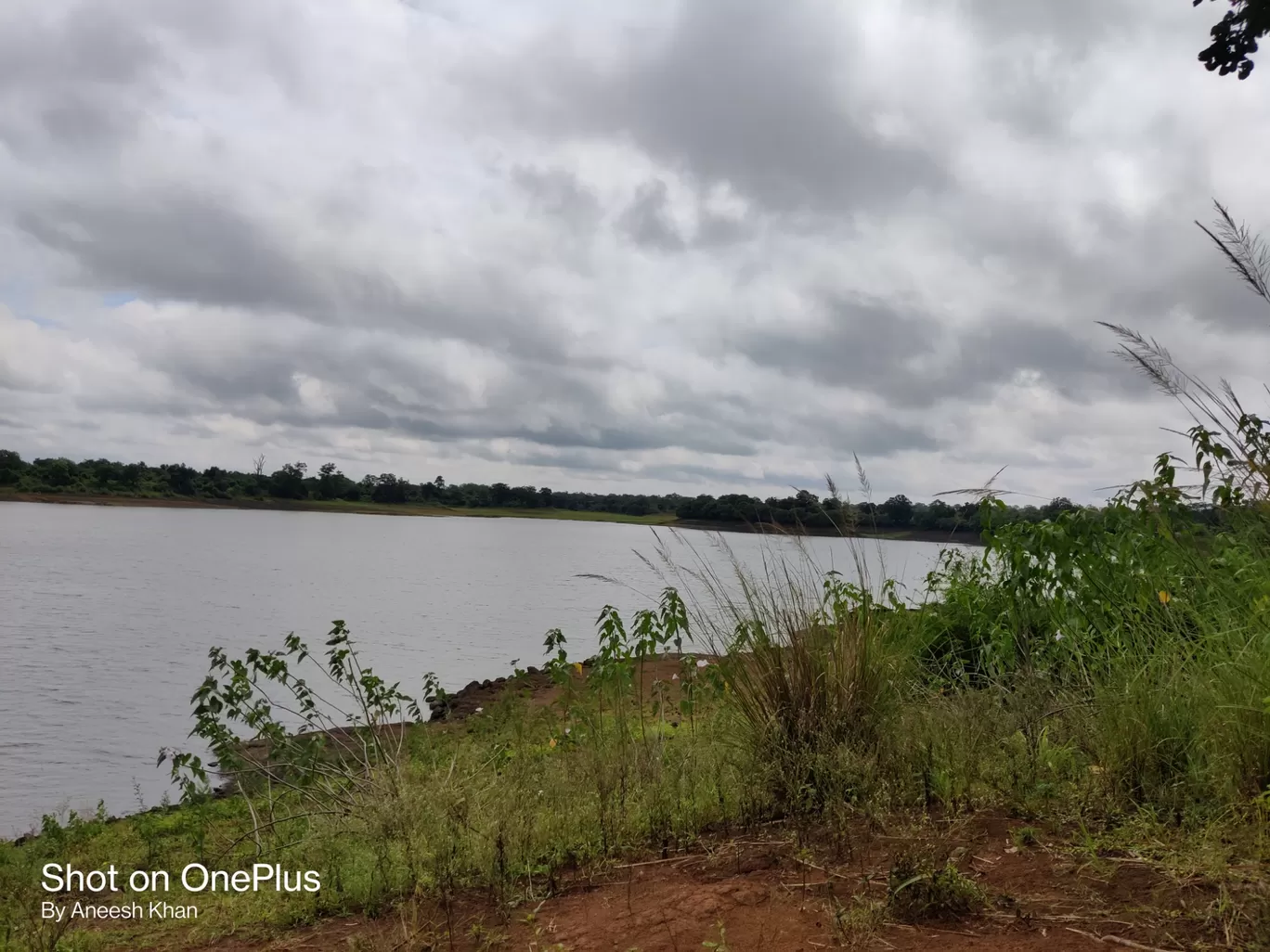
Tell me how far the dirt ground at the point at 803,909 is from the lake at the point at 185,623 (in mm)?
1754

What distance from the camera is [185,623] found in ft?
68.1

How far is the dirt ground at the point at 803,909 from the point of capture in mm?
2395

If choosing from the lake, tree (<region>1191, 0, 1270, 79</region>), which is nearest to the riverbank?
the lake

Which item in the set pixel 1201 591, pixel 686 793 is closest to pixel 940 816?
pixel 686 793

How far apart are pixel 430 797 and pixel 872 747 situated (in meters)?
2.07

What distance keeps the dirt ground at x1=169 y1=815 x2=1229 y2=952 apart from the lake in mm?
1754

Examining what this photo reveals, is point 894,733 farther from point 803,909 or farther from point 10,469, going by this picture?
point 10,469

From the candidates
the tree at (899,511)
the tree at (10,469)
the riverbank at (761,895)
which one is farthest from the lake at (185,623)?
the tree at (10,469)

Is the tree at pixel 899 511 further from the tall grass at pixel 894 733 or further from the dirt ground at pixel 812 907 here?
the dirt ground at pixel 812 907

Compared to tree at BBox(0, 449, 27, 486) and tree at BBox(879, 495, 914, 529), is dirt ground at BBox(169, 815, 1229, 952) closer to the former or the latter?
tree at BBox(879, 495, 914, 529)

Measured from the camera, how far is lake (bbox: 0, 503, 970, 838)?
9711mm

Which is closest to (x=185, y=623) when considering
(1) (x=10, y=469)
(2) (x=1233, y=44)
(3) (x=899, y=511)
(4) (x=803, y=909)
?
(3) (x=899, y=511)

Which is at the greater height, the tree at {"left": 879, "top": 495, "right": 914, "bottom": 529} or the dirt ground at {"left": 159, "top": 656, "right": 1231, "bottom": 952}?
the tree at {"left": 879, "top": 495, "right": 914, "bottom": 529}

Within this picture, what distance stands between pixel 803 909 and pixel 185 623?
2163cm
